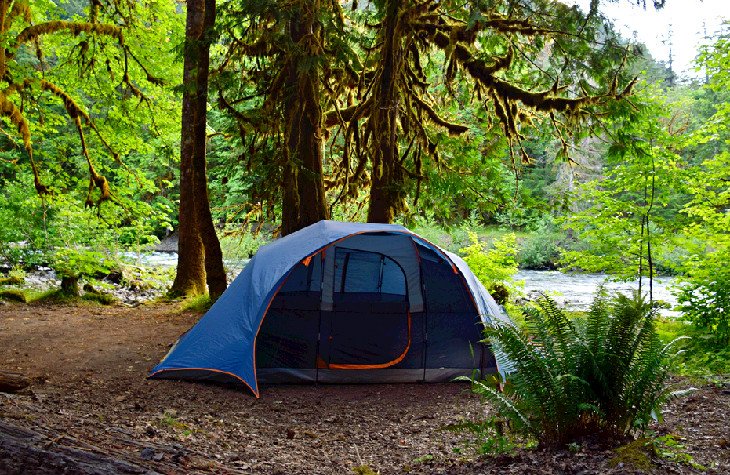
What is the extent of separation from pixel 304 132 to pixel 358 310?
2622 mm

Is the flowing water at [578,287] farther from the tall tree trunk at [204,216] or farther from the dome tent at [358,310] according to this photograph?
the dome tent at [358,310]

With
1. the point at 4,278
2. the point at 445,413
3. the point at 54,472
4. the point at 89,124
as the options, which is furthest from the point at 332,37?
the point at 4,278

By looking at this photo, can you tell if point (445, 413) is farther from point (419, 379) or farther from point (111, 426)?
point (111, 426)

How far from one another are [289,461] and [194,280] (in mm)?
7660

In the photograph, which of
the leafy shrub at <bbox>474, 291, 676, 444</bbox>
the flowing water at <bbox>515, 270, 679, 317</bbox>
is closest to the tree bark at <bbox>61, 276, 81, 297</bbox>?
the flowing water at <bbox>515, 270, 679, 317</bbox>

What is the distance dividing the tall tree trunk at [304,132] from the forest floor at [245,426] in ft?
7.52

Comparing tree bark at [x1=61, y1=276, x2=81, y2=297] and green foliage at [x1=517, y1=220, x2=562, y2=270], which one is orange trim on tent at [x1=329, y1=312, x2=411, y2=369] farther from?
green foliage at [x1=517, y1=220, x2=562, y2=270]

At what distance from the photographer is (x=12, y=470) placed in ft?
8.07

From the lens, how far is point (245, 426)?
452cm

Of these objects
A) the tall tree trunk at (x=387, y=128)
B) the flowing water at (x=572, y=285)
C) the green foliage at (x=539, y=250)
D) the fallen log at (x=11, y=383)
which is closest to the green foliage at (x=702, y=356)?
the tall tree trunk at (x=387, y=128)

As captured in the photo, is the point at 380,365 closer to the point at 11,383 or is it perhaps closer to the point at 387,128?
the point at 387,128

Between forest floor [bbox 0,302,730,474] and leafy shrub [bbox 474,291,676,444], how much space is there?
182 millimetres

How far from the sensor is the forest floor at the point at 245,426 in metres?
2.83

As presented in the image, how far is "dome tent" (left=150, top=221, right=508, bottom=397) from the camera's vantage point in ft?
19.5
